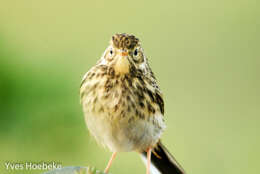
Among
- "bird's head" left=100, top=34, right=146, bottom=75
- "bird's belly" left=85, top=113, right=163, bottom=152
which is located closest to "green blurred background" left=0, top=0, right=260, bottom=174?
"bird's belly" left=85, top=113, right=163, bottom=152

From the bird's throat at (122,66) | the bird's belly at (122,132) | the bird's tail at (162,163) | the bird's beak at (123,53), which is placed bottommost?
the bird's tail at (162,163)

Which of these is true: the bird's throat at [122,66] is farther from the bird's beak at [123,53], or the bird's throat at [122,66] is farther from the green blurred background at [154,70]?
the green blurred background at [154,70]

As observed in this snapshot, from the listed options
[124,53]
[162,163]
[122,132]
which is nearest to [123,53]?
[124,53]

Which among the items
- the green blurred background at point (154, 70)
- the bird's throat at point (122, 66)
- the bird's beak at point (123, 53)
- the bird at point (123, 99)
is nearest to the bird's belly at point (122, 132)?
the bird at point (123, 99)

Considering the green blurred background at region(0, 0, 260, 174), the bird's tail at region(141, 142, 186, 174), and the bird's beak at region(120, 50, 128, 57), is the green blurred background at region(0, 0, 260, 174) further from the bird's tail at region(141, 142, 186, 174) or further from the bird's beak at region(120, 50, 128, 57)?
the bird's beak at region(120, 50, 128, 57)

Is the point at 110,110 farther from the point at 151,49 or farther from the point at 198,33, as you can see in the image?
the point at 198,33

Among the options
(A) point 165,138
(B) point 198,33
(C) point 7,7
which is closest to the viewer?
(A) point 165,138

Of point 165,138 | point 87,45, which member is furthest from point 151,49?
point 165,138
